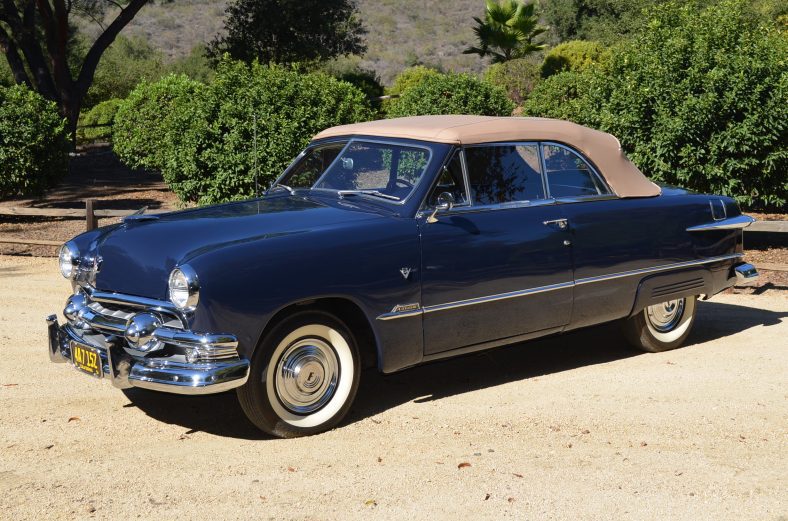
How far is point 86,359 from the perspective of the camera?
5.61 meters

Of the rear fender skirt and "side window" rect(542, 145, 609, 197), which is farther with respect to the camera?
the rear fender skirt

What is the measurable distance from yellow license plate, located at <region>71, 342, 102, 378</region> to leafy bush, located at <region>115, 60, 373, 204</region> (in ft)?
24.5

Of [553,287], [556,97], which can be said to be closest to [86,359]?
[553,287]

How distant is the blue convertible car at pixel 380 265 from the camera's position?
531cm

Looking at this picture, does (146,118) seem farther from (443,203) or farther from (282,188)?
(443,203)

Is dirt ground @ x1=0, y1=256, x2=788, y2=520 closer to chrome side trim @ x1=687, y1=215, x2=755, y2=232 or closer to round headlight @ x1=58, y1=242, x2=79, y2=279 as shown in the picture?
round headlight @ x1=58, y1=242, x2=79, y2=279

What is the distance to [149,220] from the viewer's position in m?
6.05

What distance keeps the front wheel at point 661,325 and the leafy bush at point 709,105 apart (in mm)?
4481

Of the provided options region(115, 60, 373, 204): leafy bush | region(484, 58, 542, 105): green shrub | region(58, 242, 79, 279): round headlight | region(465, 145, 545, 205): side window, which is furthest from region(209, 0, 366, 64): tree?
region(58, 242, 79, 279): round headlight

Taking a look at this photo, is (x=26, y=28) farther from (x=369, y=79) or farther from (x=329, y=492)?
(x=329, y=492)

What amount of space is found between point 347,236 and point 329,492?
61.7 inches

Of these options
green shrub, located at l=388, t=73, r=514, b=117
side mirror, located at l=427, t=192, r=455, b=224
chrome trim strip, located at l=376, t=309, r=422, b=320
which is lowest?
chrome trim strip, located at l=376, t=309, r=422, b=320

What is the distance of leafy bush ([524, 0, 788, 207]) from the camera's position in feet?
37.8

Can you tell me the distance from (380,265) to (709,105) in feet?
23.4
